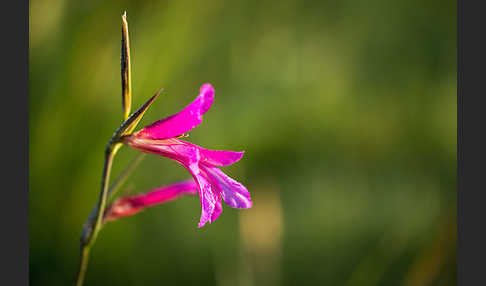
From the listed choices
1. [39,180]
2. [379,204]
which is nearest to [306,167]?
[379,204]

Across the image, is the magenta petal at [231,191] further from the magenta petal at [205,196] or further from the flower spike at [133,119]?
the flower spike at [133,119]

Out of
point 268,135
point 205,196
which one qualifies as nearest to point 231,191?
point 205,196

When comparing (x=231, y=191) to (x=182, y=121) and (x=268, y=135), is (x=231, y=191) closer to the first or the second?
(x=182, y=121)

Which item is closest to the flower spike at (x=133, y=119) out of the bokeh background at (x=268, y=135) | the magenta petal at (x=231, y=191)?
the magenta petal at (x=231, y=191)

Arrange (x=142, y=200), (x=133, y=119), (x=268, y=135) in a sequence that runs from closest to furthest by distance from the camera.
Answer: (x=133, y=119)
(x=142, y=200)
(x=268, y=135)

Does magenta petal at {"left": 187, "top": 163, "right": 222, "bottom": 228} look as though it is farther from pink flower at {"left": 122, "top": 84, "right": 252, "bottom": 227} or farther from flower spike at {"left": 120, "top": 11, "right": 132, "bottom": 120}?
flower spike at {"left": 120, "top": 11, "right": 132, "bottom": 120}

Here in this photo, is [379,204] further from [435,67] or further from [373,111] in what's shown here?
[435,67]
